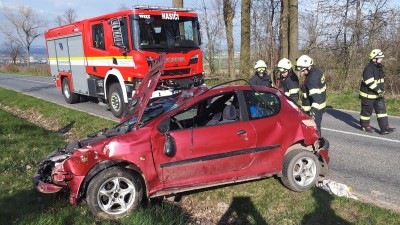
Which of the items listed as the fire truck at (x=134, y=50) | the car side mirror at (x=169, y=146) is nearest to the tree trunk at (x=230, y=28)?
the fire truck at (x=134, y=50)

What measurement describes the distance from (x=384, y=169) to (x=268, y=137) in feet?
7.58

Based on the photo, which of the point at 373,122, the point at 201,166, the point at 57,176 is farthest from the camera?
the point at 373,122

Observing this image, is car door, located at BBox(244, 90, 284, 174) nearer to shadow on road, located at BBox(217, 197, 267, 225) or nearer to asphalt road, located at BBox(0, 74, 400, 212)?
shadow on road, located at BBox(217, 197, 267, 225)

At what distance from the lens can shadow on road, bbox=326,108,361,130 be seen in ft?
30.1

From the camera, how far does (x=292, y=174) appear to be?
480cm

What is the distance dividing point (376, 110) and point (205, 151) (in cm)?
545

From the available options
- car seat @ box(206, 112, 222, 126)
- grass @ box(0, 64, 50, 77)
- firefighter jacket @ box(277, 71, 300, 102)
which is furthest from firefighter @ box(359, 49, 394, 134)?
grass @ box(0, 64, 50, 77)

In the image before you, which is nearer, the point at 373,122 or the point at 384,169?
the point at 384,169

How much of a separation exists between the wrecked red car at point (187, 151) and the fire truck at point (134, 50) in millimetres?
4282

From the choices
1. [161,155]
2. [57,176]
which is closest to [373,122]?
[161,155]

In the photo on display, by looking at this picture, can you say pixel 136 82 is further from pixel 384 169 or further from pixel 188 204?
pixel 384 169

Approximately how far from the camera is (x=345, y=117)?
1017 cm

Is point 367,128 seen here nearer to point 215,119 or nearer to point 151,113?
point 215,119

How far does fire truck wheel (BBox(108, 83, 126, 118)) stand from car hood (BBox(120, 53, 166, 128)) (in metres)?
4.98
